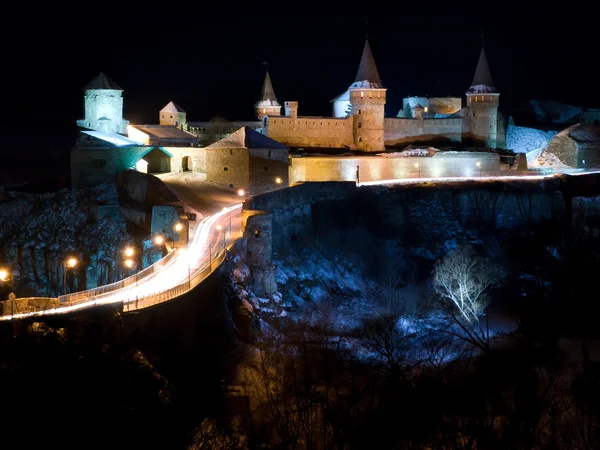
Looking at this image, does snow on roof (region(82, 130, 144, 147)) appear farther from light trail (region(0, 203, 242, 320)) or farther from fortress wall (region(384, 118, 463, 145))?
fortress wall (region(384, 118, 463, 145))

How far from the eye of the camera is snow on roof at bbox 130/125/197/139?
46231mm

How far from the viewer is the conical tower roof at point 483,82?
5603 centimetres

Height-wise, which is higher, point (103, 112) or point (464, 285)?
point (103, 112)

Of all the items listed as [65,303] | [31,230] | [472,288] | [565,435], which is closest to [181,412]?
[65,303]

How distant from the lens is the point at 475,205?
141 feet

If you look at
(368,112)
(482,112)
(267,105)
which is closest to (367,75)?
(368,112)

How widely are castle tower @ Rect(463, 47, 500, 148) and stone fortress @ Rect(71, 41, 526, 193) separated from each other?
7cm

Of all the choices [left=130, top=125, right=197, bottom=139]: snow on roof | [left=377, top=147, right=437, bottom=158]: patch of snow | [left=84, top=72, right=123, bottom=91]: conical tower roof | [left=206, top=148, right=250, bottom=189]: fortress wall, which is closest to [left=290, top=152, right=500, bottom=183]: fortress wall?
[left=377, top=147, right=437, bottom=158]: patch of snow

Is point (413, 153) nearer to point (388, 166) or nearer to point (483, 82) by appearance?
point (388, 166)

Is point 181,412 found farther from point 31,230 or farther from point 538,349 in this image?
point 31,230

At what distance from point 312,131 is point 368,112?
4218 mm

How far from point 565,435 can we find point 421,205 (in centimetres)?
2936

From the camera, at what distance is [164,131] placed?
1874 inches

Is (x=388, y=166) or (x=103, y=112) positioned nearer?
(x=388, y=166)
